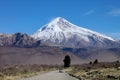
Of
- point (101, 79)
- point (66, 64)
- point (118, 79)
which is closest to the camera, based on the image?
point (118, 79)

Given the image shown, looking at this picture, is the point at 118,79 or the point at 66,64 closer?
the point at 118,79

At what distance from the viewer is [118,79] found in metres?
40.6

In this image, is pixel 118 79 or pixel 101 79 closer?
pixel 118 79

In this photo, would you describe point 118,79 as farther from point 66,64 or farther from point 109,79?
point 66,64

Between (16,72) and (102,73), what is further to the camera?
(16,72)

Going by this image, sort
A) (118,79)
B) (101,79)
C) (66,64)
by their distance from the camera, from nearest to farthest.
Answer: (118,79), (101,79), (66,64)

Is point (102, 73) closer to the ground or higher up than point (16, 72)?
closer to the ground

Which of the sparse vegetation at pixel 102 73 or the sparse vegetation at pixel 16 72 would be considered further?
the sparse vegetation at pixel 16 72

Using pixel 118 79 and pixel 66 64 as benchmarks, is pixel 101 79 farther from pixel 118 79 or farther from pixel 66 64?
pixel 66 64

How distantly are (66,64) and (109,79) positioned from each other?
Result: 124 m

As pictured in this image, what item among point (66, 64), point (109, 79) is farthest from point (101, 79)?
point (66, 64)

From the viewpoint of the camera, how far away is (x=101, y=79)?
1754 inches

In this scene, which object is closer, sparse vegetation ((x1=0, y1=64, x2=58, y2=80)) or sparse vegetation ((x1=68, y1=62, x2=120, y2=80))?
sparse vegetation ((x1=68, y1=62, x2=120, y2=80))

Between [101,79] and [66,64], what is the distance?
122370 mm
